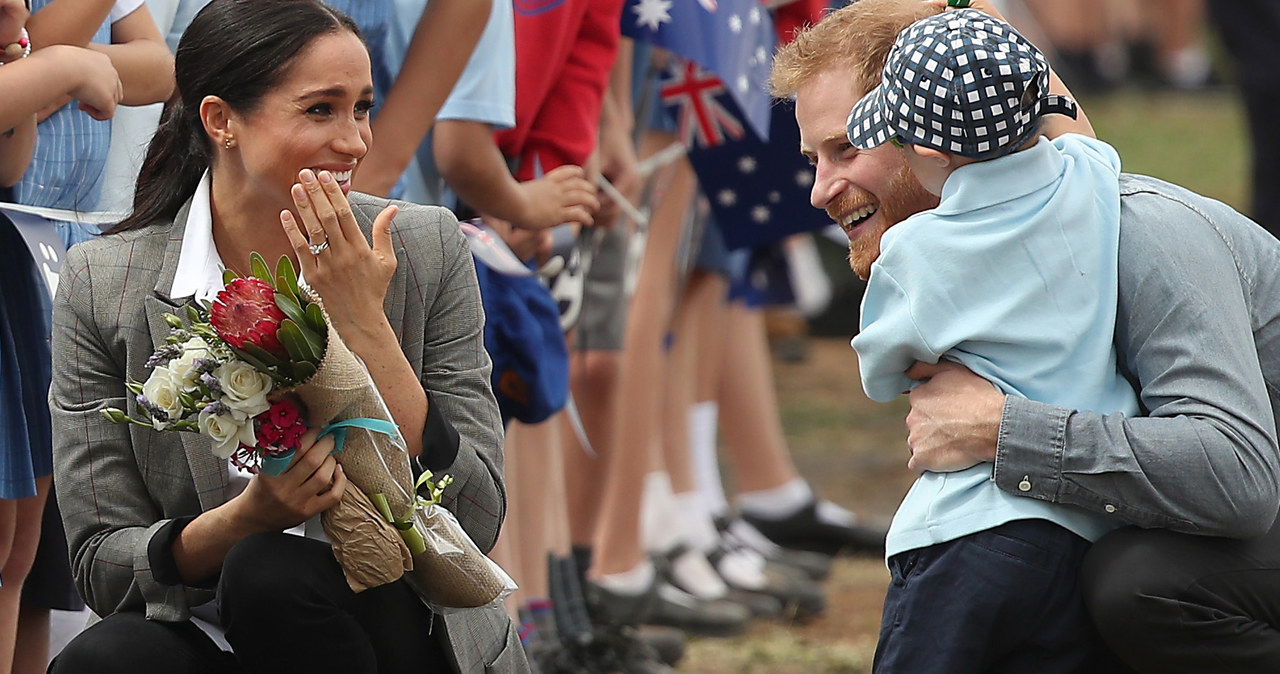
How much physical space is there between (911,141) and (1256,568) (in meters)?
0.73

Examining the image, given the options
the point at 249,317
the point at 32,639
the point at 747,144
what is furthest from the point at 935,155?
the point at 747,144

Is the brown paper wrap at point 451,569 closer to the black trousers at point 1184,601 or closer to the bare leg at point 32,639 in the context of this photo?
the black trousers at point 1184,601

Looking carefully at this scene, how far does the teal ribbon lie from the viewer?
2248 millimetres

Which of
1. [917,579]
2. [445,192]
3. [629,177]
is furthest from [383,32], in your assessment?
[917,579]

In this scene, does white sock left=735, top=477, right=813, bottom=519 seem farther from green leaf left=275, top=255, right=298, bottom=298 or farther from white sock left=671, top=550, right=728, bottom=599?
green leaf left=275, top=255, right=298, bottom=298

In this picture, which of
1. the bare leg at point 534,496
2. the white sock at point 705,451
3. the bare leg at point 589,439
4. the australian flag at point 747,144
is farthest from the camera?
the white sock at point 705,451

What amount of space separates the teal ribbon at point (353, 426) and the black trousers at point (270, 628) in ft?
0.61

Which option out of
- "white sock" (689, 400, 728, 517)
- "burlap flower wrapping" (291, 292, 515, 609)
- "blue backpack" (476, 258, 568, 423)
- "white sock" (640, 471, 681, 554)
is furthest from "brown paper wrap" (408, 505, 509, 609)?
"white sock" (689, 400, 728, 517)

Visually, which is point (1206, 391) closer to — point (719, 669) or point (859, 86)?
point (859, 86)

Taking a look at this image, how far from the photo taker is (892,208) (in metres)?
2.52

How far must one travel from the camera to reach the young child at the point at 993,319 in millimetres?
2279

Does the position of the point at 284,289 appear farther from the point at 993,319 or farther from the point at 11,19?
the point at 993,319

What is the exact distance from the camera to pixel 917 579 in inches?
Answer: 92.9

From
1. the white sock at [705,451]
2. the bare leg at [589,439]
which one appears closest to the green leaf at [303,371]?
the bare leg at [589,439]
